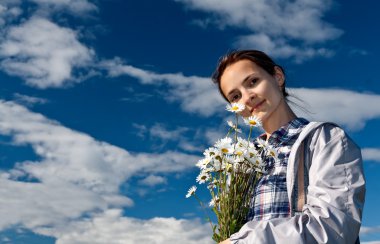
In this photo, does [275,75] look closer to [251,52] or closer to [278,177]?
[251,52]

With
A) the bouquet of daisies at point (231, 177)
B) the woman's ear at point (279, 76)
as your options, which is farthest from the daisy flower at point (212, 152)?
the woman's ear at point (279, 76)

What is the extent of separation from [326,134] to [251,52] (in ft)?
3.67

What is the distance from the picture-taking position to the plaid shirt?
334cm

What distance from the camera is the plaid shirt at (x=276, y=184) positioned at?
3340 millimetres

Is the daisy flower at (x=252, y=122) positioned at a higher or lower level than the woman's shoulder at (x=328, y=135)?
higher

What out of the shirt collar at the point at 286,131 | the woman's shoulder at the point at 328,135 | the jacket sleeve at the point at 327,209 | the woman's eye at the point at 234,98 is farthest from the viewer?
the woman's eye at the point at 234,98

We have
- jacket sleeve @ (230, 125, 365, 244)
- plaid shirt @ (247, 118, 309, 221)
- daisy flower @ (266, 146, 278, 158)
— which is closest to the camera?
jacket sleeve @ (230, 125, 365, 244)

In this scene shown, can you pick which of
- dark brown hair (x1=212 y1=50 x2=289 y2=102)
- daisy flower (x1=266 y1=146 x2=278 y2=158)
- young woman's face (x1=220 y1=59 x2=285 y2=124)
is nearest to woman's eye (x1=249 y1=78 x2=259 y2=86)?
young woman's face (x1=220 y1=59 x2=285 y2=124)

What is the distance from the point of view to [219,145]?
3537 mm

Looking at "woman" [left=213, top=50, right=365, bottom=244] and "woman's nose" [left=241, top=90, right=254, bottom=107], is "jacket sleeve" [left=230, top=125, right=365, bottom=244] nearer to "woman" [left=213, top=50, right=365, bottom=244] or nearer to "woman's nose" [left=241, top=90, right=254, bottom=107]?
"woman" [left=213, top=50, right=365, bottom=244]

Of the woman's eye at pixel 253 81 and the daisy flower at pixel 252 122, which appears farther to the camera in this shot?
the woman's eye at pixel 253 81

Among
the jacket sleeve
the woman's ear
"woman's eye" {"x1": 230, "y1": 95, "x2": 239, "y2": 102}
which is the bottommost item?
the jacket sleeve

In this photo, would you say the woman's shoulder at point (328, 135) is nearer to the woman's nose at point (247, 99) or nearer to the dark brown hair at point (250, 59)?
the woman's nose at point (247, 99)

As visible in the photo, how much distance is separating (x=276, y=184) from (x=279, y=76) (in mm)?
1065
